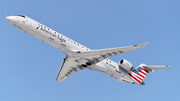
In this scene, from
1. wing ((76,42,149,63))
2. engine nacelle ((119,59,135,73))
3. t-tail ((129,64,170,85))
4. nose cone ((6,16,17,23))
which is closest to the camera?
nose cone ((6,16,17,23))

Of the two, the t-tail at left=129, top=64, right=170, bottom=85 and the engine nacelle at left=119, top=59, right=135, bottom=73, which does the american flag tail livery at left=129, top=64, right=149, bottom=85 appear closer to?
the t-tail at left=129, top=64, right=170, bottom=85

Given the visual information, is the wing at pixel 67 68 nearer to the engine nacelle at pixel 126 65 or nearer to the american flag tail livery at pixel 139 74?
the engine nacelle at pixel 126 65

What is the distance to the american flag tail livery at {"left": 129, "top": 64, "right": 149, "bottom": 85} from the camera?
29797mm

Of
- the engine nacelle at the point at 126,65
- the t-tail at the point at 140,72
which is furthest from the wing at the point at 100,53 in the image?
the t-tail at the point at 140,72

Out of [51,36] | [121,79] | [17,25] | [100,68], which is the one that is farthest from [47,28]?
[121,79]

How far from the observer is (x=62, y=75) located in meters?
31.1

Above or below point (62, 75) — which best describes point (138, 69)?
above

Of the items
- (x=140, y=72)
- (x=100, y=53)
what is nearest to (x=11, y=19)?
(x=100, y=53)

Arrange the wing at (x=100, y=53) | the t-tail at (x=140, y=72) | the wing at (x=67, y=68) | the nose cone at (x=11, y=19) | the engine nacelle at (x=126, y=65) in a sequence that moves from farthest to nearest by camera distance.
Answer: the t-tail at (x=140, y=72) → the engine nacelle at (x=126, y=65) → the wing at (x=67, y=68) → the wing at (x=100, y=53) → the nose cone at (x=11, y=19)

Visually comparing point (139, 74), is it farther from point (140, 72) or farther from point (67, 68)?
point (67, 68)

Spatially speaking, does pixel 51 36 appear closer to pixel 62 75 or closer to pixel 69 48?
pixel 69 48

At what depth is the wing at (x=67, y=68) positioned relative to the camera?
27.4 m

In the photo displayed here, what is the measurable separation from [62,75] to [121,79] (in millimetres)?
7979

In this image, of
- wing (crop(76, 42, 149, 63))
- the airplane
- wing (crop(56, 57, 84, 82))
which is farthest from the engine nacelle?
wing (crop(56, 57, 84, 82))
